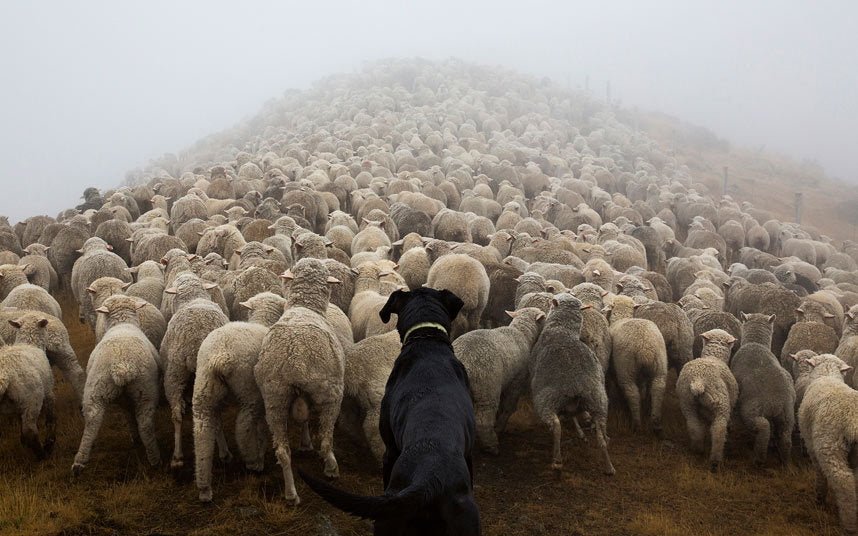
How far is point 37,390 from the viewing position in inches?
251

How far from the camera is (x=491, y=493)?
666 centimetres

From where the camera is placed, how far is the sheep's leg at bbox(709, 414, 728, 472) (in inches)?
287

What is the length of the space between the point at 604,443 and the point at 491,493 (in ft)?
4.97

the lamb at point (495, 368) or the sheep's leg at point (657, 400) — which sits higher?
the lamb at point (495, 368)

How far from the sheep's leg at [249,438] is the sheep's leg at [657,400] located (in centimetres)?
521

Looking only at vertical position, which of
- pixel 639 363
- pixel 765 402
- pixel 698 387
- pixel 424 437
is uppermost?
pixel 424 437

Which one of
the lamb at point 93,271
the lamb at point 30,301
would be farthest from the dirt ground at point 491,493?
the lamb at point 93,271

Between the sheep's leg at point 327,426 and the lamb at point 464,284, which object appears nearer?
the sheep's leg at point 327,426

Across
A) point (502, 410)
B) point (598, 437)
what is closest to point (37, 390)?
point (502, 410)

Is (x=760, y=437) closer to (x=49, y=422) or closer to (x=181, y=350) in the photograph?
(x=181, y=350)

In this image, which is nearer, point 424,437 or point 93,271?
point 424,437

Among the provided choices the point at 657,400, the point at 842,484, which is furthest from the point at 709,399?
the point at 842,484

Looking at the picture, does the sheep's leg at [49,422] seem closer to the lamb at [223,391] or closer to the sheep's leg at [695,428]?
the lamb at [223,391]

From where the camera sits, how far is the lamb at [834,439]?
6062mm
